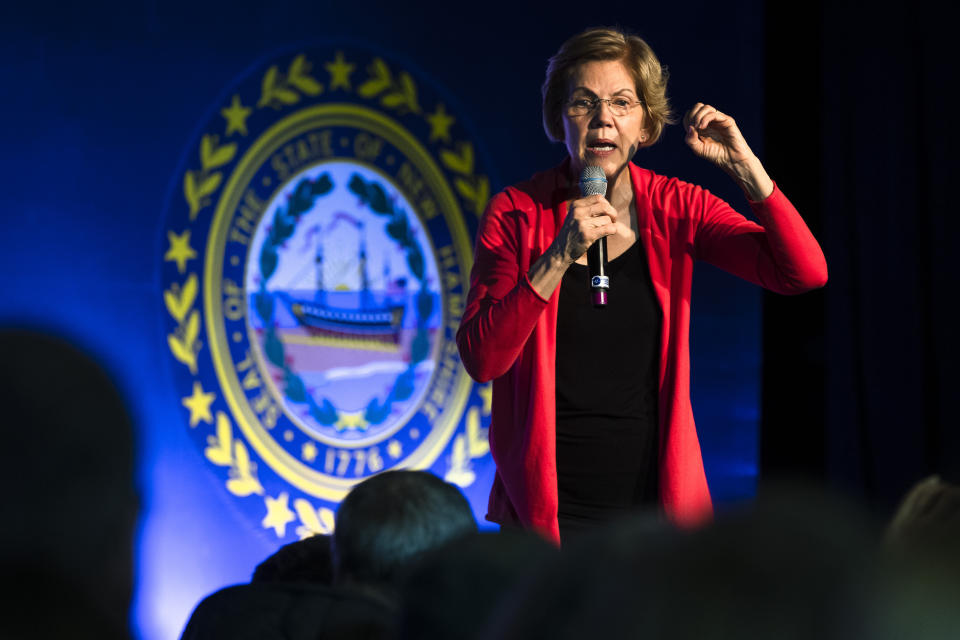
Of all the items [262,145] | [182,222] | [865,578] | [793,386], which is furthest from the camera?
[793,386]

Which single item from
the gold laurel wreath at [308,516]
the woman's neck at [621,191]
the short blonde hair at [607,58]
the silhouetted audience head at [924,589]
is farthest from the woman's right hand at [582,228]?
the gold laurel wreath at [308,516]

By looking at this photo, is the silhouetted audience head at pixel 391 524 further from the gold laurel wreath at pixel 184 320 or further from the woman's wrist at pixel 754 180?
the gold laurel wreath at pixel 184 320

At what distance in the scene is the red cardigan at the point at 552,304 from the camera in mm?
1827

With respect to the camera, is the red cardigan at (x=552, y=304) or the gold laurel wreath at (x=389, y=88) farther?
the gold laurel wreath at (x=389, y=88)

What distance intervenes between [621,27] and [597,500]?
2.70 metres

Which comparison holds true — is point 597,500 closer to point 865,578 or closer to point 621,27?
point 865,578

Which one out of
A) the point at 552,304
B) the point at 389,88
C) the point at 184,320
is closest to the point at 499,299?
the point at 552,304

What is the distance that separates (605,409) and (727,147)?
0.55 meters

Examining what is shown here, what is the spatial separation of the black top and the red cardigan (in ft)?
0.10

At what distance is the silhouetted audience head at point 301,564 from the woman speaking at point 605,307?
0.49 meters

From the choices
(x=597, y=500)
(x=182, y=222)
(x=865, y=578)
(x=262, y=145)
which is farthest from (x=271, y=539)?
(x=865, y=578)

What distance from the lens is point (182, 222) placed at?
308 centimetres

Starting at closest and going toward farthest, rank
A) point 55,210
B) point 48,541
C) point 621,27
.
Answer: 1. point 48,541
2. point 55,210
3. point 621,27

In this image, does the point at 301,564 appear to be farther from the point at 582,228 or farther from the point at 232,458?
the point at 232,458
